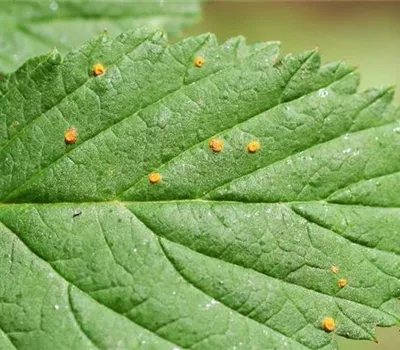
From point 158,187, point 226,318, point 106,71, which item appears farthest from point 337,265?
point 106,71

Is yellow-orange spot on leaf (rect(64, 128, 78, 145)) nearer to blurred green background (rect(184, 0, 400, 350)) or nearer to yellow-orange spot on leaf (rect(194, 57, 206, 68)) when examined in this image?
yellow-orange spot on leaf (rect(194, 57, 206, 68))

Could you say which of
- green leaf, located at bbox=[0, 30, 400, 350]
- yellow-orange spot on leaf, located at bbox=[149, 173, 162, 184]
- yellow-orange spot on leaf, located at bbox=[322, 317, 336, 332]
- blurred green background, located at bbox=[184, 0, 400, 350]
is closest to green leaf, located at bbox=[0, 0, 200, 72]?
green leaf, located at bbox=[0, 30, 400, 350]

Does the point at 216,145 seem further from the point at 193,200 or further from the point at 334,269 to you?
the point at 334,269

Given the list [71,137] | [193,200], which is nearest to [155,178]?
[193,200]

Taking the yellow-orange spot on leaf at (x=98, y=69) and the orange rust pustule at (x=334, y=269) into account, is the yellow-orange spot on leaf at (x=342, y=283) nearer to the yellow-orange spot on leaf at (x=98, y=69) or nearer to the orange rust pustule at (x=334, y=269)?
the orange rust pustule at (x=334, y=269)

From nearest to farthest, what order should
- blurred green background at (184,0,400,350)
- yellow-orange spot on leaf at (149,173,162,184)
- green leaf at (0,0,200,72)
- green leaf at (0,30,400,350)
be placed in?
1. green leaf at (0,30,400,350)
2. yellow-orange spot on leaf at (149,173,162,184)
3. green leaf at (0,0,200,72)
4. blurred green background at (184,0,400,350)

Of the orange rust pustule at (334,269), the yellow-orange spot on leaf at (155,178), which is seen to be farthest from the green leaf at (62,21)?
the orange rust pustule at (334,269)
